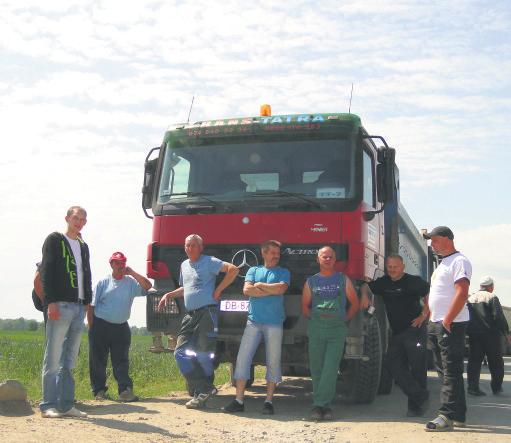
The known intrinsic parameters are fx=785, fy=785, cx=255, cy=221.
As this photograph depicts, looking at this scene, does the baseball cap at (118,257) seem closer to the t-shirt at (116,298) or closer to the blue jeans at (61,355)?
the t-shirt at (116,298)

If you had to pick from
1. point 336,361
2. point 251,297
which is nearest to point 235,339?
point 251,297

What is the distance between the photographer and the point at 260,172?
8.95 metres

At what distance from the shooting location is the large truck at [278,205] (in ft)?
27.9

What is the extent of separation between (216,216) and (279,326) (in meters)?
1.43

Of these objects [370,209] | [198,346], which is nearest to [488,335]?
[370,209]

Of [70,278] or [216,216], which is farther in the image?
[216,216]

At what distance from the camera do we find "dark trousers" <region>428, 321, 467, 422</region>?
733cm

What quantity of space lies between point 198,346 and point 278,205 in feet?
5.85

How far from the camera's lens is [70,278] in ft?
25.2

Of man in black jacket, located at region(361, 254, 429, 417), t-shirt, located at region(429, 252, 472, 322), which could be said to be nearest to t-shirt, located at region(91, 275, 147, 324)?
man in black jacket, located at region(361, 254, 429, 417)

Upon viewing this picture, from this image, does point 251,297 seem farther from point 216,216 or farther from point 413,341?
point 413,341

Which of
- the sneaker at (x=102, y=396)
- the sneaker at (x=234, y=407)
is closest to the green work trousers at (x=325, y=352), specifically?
the sneaker at (x=234, y=407)

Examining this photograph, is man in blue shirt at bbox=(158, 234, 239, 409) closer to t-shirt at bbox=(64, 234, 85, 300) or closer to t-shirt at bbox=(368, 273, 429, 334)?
t-shirt at bbox=(64, 234, 85, 300)

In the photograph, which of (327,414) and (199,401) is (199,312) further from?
(327,414)
